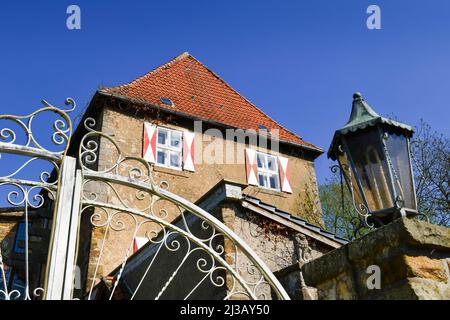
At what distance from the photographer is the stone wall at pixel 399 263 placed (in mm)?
2414

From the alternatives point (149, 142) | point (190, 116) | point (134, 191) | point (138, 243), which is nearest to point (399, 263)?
point (138, 243)

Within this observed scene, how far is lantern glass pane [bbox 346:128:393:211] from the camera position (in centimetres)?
306

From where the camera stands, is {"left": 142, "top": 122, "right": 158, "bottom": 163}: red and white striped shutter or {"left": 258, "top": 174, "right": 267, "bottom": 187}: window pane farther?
{"left": 258, "top": 174, "right": 267, "bottom": 187}: window pane

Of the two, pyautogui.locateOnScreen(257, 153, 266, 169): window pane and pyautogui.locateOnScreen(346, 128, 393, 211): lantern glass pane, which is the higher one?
pyautogui.locateOnScreen(257, 153, 266, 169): window pane

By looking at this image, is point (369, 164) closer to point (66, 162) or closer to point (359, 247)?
point (359, 247)

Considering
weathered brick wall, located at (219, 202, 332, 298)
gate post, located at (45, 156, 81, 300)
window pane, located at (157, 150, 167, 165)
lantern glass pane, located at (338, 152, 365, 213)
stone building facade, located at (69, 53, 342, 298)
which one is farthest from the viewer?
window pane, located at (157, 150, 167, 165)

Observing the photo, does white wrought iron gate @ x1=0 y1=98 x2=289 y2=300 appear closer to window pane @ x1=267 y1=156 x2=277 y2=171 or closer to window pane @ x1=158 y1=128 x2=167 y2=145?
window pane @ x1=158 y1=128 x2=167 y2=145

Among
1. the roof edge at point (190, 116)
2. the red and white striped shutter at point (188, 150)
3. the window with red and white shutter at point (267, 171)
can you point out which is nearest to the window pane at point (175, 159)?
Result: the red and white striped shutter at point (188, 150)

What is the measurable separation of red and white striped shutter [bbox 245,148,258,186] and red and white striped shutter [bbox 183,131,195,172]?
187 centimetres

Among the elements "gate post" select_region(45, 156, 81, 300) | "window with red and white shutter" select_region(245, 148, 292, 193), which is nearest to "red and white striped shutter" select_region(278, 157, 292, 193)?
"window with red and white shutter" select_region(245, 148, 292, 193)

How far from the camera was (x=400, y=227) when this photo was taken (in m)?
2.49

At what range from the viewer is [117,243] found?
11.9 metres

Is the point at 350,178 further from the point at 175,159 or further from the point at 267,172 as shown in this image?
the point at 267,172

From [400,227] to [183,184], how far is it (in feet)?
37.7
